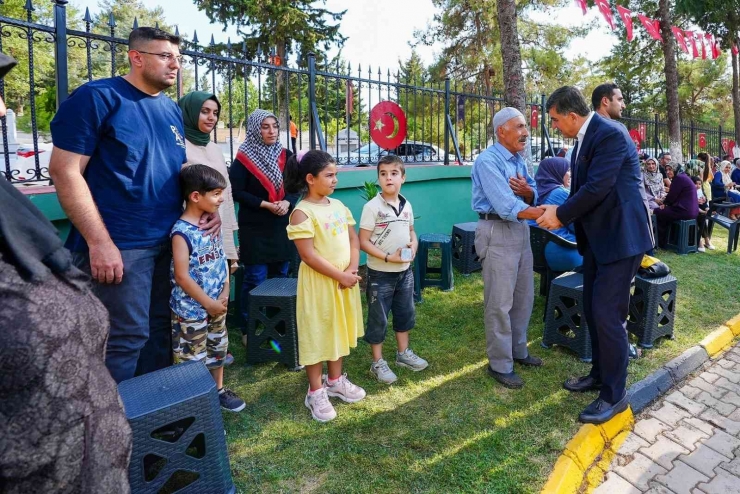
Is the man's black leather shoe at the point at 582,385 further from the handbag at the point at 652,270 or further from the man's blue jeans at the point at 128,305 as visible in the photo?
the man's blue jeans at the point at 128,305

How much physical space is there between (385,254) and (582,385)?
1625mm

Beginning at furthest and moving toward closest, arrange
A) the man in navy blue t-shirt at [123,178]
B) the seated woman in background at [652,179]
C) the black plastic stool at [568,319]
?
the seated woman in background at [652,179] < the black plastic stool at [568,319] < the man in navy blue t-shirt at [123,178]

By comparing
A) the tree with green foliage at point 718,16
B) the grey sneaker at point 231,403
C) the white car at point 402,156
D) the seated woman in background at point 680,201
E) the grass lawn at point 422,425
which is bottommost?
the grass lawn at point 422,425

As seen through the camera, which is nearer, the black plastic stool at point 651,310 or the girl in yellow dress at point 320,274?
the girl in yellow dress at point 320,274

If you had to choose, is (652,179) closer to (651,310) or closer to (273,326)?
(651,310)

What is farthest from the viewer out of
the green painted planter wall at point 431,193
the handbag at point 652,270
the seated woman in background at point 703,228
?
the seated woman in background at point 703,228

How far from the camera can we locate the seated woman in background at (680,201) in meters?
7.74

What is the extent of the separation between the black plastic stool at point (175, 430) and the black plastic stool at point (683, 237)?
793 centimetres

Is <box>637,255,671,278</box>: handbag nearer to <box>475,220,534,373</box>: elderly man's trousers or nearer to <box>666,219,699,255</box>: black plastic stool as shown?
<box>475,220,534,373</box>: elderly man's trousers

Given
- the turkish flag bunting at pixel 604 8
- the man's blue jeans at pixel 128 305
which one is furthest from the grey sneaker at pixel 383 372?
Result: the turkish flag bunting at pixel 604 8

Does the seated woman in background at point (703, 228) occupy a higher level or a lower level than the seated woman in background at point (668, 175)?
lower

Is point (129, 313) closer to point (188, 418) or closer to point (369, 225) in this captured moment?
point (188, 418)

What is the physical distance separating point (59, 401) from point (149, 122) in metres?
1.66

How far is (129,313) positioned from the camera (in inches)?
95.0
